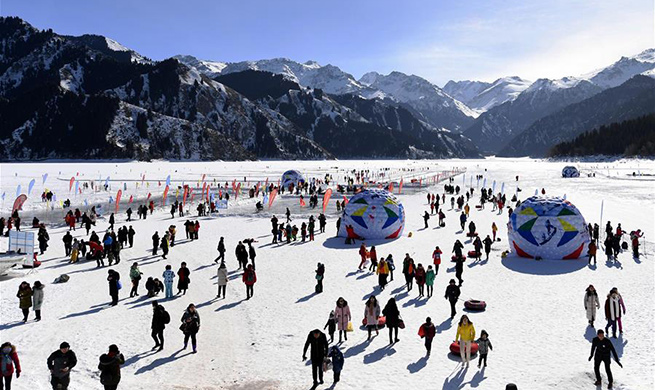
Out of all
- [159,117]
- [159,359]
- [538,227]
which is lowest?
[159,359]

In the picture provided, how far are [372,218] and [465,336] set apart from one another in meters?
16.8

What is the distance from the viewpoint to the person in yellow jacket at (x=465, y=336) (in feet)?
38.0

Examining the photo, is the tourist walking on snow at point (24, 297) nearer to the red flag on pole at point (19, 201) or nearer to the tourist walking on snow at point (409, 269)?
the tourist walking on snow at point (409, 269)

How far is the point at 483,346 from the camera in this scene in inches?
456

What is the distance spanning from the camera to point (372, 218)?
2825 cm

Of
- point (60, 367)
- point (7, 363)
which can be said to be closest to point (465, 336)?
point (60, 367)

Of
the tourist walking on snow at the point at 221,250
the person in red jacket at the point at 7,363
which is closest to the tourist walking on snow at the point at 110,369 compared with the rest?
the person in red jacket at the point at 7,363

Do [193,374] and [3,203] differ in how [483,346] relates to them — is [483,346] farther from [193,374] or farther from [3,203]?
[3,203]

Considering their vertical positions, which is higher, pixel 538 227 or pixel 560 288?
pixel 538 227

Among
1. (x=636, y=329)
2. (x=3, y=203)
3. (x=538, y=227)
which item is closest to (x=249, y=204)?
(x=3, y=203)

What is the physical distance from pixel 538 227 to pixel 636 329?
929 centimetres

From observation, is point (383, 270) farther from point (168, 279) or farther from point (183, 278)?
point (168, 279)

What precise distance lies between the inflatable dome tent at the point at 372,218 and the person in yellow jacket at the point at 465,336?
16.3 metres

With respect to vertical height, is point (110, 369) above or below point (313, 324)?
above
